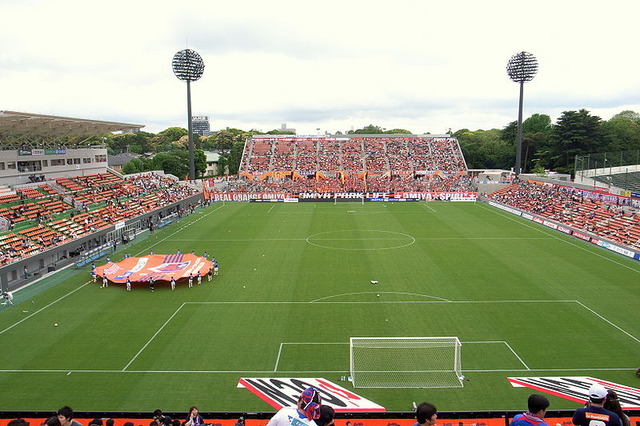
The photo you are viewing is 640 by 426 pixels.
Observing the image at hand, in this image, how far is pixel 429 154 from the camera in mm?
76875

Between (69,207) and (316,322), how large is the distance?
2801 centimetres

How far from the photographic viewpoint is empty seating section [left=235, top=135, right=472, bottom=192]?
67.6 metres

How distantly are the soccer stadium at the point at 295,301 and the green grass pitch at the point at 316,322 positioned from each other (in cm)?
9

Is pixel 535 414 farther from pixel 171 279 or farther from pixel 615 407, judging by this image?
pixel 171 279

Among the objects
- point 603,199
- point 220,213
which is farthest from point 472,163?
point 220,213

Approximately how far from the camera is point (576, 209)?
4316 cm

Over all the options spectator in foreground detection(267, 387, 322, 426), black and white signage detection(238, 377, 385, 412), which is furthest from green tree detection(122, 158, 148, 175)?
spectator in foreground detection(267, 387, 322, 426)

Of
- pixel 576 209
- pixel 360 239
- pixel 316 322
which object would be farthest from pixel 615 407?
pixel 576 209

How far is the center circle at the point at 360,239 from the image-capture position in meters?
34.0

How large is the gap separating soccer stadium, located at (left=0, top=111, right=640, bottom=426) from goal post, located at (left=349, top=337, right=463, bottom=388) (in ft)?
0.25

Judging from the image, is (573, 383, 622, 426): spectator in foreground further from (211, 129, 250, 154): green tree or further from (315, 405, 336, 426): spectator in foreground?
(211, 129, 250, 154): green tree

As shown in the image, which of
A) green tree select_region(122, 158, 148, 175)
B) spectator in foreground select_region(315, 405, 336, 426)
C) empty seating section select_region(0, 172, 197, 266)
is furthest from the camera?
green tree select_region(122, 158, 148, 175)

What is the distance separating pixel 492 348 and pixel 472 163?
3163 inches

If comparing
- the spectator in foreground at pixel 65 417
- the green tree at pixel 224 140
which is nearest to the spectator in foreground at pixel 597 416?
the spectator in foreground at pixel 65 417
